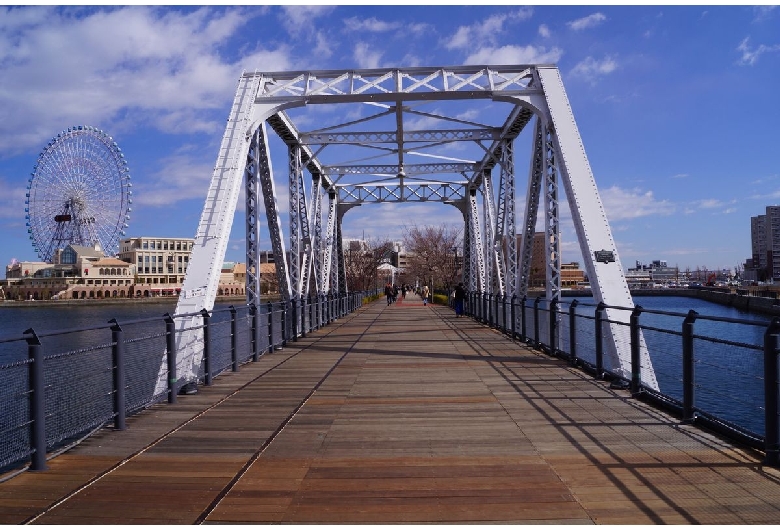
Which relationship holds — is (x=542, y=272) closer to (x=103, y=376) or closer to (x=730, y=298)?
(x=730, y=298)

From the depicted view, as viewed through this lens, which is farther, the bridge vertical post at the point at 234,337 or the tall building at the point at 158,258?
the tall building at the point at 158,258

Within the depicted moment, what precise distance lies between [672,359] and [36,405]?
15.5 meters

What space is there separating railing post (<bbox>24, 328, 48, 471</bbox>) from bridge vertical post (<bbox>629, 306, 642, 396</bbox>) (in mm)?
6018

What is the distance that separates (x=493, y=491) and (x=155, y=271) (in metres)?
56.3

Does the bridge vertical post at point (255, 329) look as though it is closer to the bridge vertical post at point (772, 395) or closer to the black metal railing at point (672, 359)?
the black metal railing at point (672, 359)

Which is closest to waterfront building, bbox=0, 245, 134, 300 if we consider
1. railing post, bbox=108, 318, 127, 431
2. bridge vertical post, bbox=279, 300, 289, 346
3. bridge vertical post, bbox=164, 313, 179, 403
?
bridge vertical post, bbox=279, 300, 289, 346

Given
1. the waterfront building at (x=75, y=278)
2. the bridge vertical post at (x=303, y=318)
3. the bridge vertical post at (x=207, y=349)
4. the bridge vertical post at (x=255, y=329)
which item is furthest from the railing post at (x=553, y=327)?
the waterfront building at (x=75, y=278)

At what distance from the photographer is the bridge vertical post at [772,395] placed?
4.67m

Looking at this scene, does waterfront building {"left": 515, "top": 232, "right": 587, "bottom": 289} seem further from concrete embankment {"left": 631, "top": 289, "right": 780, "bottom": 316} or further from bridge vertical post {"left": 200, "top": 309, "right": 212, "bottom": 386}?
bridge vertical post {"left": 200, "top": 309, "right": 212, "bottom": 386}

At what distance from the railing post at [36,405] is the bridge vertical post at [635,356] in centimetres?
602

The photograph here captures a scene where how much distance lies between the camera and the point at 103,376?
39.3 feet

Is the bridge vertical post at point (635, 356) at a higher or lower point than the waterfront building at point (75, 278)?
lower

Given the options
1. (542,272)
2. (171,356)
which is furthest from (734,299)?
(171,356)

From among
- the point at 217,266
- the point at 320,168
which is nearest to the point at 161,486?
the point at 217,266
